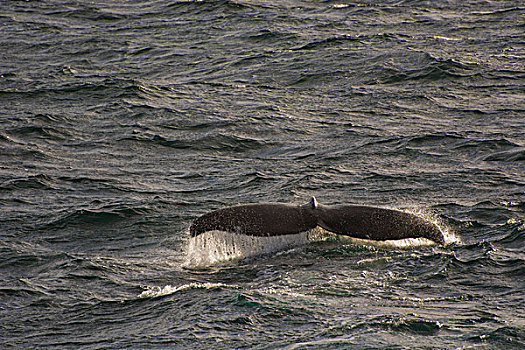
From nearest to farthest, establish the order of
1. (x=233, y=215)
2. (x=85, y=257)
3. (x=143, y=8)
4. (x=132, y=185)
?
1. (x=233, y=215)
2. (x=85, y=257)
3. (x=132, y=185)
4. (x=143, y=8)

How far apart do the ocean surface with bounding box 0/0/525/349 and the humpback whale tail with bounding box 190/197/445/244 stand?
0.56 feet

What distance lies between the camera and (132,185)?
1199 cm

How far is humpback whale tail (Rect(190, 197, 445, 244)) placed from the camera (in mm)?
8141

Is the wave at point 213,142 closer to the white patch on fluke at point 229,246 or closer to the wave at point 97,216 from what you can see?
the wave at point 97,216

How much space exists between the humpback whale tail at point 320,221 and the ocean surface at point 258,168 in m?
0.17

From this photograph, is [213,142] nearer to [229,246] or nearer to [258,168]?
[258,168]

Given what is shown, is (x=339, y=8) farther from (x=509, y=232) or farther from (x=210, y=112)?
(x=509, y=232)

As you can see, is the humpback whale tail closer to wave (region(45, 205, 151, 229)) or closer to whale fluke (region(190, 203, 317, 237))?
whale fluke (region(190, 203, 317, 237))

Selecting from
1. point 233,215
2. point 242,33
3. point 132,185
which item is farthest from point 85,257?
point 242,33

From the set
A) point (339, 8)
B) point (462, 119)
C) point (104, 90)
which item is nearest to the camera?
point (462, 119)

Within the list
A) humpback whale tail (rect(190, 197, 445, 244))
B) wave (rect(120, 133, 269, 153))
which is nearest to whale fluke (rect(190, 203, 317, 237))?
humpback whale tail (rect(190, 197, 445, 244))

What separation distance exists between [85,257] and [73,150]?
16.7 ft

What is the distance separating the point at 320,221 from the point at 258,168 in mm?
4517

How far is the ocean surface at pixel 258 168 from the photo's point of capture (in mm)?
6984
